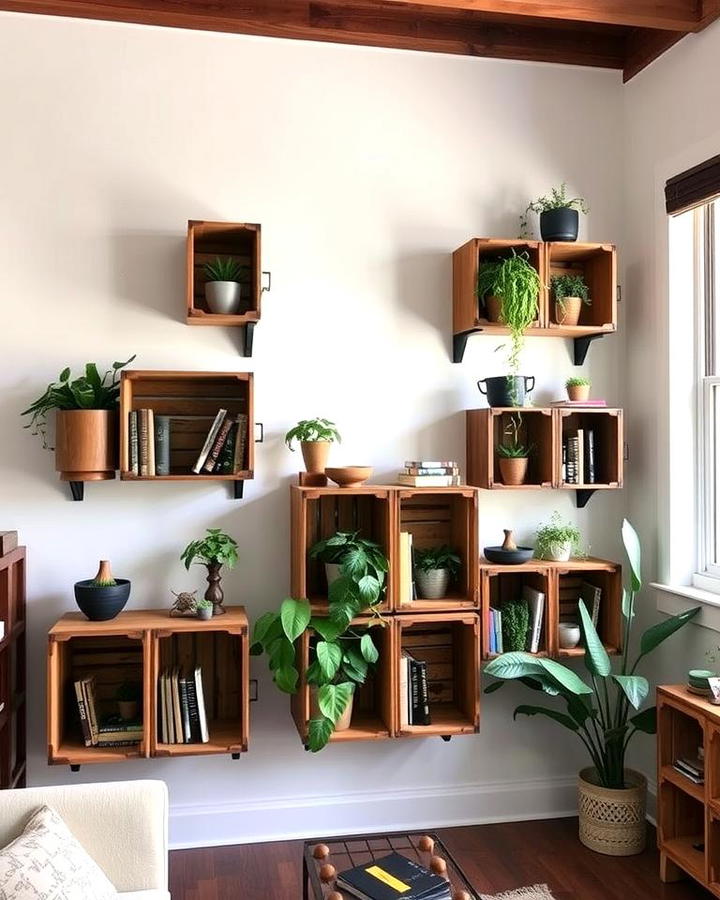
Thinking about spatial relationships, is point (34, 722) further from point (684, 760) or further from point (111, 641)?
point (684, 760)

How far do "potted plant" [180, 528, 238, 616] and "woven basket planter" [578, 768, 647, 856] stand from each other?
1.53m

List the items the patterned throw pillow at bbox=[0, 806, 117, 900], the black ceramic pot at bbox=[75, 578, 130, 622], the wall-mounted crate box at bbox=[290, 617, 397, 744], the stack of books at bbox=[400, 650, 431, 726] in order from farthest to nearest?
the stack of books at bbox=[400, 650, 431, 726] < the wall-mounted crate box at bbox=[290, 617, 397, 744] < the black ceramic pot at bbox=[75, 578, 130, 622] < the patterned throw pillow at bbox=[0, 806, 117, 900]

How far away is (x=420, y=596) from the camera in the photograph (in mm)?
3164

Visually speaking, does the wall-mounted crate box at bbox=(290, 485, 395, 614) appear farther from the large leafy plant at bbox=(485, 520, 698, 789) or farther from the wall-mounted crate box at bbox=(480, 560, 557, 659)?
the large leafy plant at bbox=(485, 520, 698, 789)

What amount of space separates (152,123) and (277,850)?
271cm

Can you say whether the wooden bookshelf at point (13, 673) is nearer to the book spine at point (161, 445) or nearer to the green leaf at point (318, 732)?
the book spine at point (161, 445)

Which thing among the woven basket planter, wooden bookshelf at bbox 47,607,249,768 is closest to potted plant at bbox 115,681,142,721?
wooden bookshelf at bbox 47,607,249,768

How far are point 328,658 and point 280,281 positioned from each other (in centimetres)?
141

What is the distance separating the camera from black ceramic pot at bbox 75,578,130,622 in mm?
2854

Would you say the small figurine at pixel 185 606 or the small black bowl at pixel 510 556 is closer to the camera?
the small figurine at pixel 185 606

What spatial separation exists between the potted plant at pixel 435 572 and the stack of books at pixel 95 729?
3.62 ft

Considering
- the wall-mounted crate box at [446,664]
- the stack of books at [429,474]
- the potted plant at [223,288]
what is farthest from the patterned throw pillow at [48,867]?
the potted plant at [223,288]

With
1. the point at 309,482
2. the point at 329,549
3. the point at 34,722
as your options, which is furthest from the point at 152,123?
the point at 34,722

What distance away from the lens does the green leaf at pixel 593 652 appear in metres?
3.00
